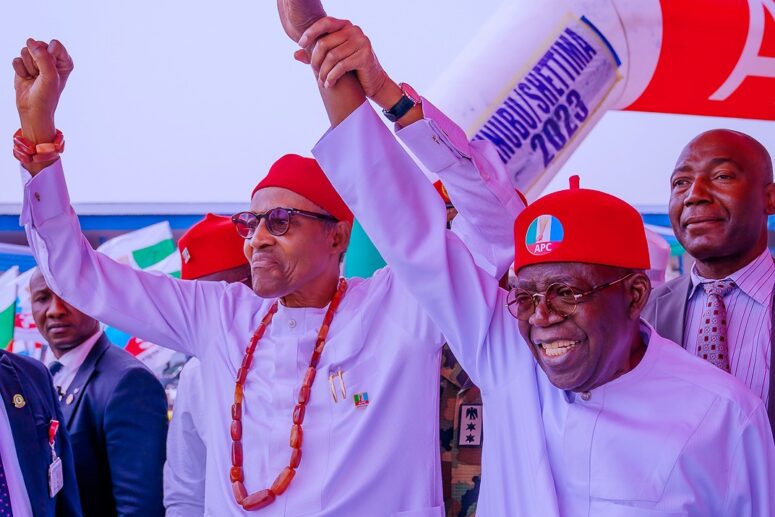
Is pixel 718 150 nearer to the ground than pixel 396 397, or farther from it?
farther from it

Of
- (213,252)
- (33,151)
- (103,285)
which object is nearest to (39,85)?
(33,151)

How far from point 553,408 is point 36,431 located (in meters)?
1.35

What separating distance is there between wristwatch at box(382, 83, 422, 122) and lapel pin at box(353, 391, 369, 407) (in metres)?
0.75

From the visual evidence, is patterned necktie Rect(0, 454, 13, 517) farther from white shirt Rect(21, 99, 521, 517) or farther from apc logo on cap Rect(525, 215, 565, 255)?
apc logo on cap Rect(525, 215, 565, 255)

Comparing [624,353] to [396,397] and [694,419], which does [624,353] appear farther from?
[396,397]

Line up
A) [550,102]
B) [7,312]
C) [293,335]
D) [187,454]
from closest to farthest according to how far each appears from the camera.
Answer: [293,335] < [187,454] < [550,102] < [7,312]

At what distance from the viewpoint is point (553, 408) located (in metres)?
1.94

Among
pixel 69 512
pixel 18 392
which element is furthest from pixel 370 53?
pixel 69 512

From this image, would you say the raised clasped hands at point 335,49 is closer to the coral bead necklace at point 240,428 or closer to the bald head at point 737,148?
the coral bead necklace at point 240,428

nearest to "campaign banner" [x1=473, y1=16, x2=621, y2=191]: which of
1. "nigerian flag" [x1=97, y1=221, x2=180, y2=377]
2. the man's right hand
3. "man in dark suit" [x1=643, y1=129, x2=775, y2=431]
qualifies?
"man in dark suit" [x1=643, y1=129, x2=775, y2=431]

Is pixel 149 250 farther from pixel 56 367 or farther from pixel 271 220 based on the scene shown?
pixel 271 220

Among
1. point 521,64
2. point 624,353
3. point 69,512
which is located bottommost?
point 69,512

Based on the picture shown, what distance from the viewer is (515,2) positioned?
3904 mm

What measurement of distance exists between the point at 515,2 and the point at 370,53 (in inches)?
94.7
